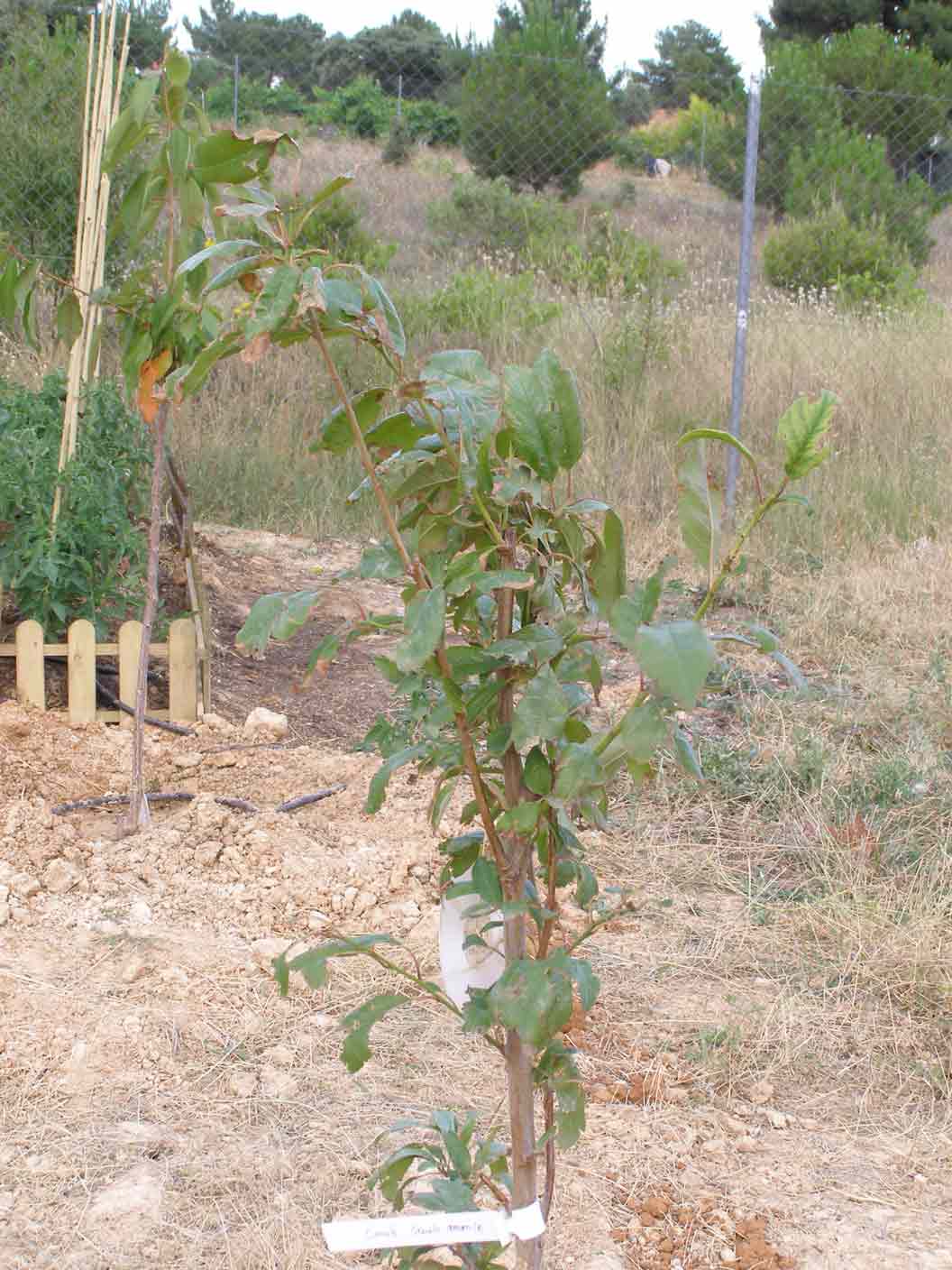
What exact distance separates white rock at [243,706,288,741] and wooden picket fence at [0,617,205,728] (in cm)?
17

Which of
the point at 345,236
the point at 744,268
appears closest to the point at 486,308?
the point at 744,268

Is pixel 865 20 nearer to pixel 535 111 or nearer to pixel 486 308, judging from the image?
pixel 535 111

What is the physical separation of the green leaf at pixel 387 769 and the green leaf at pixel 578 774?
170 millimetres

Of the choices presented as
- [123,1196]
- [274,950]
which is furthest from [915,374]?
[123,1196]

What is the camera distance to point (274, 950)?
2.54 meters

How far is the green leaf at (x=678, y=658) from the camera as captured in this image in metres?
0.87

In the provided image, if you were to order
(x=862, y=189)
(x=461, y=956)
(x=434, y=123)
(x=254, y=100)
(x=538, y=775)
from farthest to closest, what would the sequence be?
(x=434, y=123)
(x=254, y=100)
(x=862, y=189)
(x=461, y=956)
(x=538, y=775)

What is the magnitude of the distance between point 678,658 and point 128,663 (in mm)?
2875

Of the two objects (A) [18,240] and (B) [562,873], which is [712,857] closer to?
(B) [562,873]

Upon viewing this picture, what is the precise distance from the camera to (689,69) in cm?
3161

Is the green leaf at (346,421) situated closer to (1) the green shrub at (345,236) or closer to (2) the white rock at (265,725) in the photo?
(2) the white rock at (265,725)

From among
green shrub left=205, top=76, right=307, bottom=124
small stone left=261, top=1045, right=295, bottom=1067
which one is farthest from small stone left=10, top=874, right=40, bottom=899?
green shrub left=205, top=76, right=307, bottom=124

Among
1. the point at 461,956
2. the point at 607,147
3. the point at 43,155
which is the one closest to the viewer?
the point at 461,956

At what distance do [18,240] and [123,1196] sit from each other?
6626 millimetres
